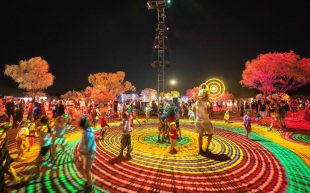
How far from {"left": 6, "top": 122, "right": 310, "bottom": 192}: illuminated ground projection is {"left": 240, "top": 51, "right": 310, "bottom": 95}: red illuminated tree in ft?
99.4

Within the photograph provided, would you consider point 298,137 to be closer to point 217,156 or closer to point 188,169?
point 217,156

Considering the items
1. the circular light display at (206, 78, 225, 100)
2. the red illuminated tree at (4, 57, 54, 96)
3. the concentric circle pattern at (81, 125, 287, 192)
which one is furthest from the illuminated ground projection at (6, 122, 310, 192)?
the red illuminated tree at (4, 57, 54, 96)

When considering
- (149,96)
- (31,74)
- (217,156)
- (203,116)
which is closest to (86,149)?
(203,116)

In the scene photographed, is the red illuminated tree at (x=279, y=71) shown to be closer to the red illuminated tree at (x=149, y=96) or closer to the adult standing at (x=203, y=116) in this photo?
the red illuminated tree at (x=149, y=96)

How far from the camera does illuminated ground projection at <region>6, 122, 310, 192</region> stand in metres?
5.07

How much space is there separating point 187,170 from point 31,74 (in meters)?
45.2

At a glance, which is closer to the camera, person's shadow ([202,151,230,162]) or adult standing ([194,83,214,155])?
person's shadow ([202,151,230,162])

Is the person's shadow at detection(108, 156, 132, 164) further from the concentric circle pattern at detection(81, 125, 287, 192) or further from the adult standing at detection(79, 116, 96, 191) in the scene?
the adult standing at detection(79, 116, 96, 191)

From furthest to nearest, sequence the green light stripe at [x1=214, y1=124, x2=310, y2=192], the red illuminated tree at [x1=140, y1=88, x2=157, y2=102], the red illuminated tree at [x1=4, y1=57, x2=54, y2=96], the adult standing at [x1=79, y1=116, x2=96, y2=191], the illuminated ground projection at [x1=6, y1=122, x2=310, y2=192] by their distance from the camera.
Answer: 1. the red illuminated tree at [x1=140, y1=88, x2=157, y2=102]
2. the red illuminated tree at [x1=4, y1=57, x2=54, y2=96]
3. the green light stripe at [x1=214, y1=124, x2=310, y2=192]
4. the illuminated ground projection at [x1=6, y1=122, x2=310, y2=192]
5. the adult standing at [x1=79, y1=116, x2=96, y2=191]

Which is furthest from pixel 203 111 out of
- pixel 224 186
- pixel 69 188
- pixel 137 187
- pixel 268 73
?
pixel 268 73

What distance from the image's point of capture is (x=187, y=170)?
6184 mm

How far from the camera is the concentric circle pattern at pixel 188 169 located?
514 centimetres

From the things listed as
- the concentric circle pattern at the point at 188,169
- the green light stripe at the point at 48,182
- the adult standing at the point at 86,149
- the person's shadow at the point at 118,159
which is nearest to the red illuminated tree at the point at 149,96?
the concentric circle pattern at the point at 188,169

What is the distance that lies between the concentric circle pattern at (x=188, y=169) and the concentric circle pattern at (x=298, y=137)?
306 cm
